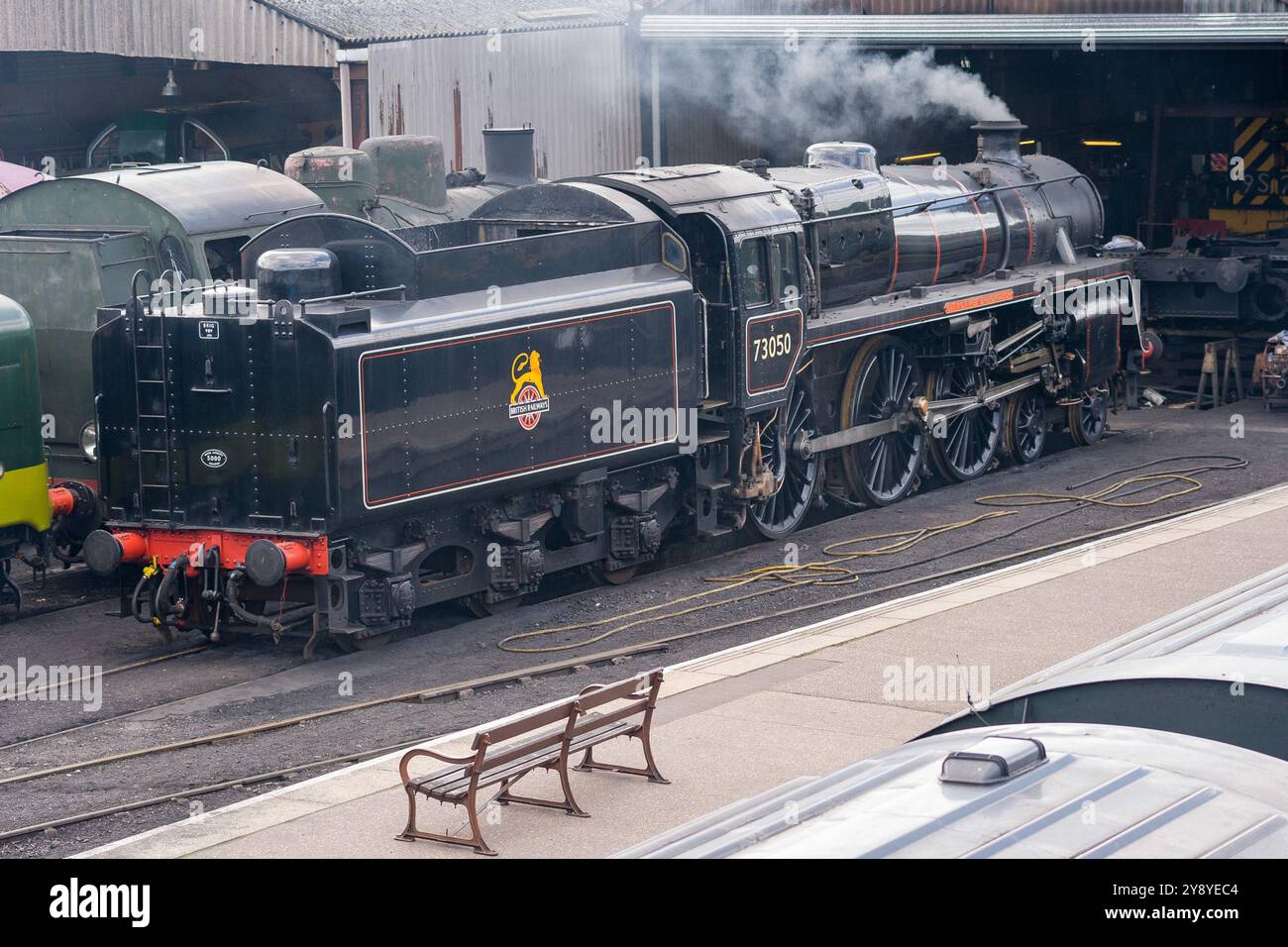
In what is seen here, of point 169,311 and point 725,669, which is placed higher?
point 169,311

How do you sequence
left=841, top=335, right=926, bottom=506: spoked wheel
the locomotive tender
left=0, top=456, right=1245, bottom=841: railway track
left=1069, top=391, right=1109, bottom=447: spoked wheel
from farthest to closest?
left=1069, top=391, right=1109, bottom=447: spoked wheel, left=841, top=335, right=926, bottom=506: spoked wheel, the locomotive tender, left=0, top=456, right=1245, bottom=841: railway track

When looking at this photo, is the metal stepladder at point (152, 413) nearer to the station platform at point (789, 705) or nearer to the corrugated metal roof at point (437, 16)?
the station platform at point (789, 705)

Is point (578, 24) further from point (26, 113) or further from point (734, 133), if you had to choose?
point (26, 113)

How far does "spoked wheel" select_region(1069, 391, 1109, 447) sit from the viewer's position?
19156 millimetres

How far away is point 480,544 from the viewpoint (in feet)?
40.0

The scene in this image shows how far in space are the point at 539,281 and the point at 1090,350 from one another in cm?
832

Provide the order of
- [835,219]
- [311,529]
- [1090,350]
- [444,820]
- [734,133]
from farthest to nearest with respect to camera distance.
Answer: [734,133]
[1090,350]
[835,219]
[311,529]
[444,820]

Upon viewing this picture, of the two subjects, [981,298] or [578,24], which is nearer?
[981,298]

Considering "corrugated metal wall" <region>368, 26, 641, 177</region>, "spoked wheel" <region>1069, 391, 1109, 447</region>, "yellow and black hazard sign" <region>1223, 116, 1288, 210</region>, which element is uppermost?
"corrugated metal wall" <region>368, 26, 641, 177</region>

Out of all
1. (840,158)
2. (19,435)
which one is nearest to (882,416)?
→ (840,158)

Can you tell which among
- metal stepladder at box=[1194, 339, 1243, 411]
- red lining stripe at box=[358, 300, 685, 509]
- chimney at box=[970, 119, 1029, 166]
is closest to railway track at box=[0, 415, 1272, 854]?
red lining stripe at box=[358, 300, 685, 509]

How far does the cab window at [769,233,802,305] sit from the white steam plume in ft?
25.5

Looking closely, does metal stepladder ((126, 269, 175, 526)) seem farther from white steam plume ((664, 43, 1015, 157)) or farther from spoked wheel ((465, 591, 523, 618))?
white steam plume ((664, 43, 1015, 157))

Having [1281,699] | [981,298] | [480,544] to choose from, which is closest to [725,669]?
[480,544]
